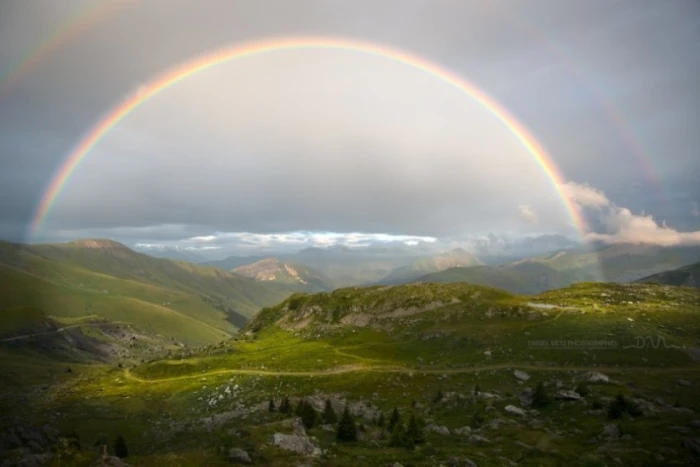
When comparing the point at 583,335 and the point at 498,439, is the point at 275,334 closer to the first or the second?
the point at 583,335

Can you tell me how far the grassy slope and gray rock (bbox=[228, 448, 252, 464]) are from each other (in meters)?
1.16

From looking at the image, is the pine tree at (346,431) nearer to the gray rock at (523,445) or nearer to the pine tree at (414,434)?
the pine tree at (414,434)

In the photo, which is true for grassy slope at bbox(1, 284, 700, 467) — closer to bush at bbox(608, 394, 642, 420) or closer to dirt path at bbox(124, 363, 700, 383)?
dirt path at bbox(124, 363, 700, 383)

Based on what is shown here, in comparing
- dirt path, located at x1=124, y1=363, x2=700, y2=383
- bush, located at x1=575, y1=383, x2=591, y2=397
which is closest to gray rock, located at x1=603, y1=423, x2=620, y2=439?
bush, located at x1=575, y1=383, x2=591, y2=397

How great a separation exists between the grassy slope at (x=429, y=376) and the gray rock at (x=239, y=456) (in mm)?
1161

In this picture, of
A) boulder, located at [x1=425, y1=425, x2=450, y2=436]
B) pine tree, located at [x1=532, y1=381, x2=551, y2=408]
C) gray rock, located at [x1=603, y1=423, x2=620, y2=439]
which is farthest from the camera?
→ pine tree, located at [x1=532, y1=381, x2=551, y2=408]

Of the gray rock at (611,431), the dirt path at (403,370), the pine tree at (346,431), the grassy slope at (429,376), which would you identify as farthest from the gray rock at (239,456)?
the dirt path at (403,370)

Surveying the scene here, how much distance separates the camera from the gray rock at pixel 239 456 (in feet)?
121

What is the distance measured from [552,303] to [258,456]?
127m

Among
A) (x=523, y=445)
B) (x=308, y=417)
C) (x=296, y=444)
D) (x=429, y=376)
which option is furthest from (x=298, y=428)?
(x=429, y=376)

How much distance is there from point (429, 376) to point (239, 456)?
59403mm

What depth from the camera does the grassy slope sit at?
1743 inches

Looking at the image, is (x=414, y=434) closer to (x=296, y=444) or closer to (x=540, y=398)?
(x=296, y=444)

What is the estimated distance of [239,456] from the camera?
122ft
